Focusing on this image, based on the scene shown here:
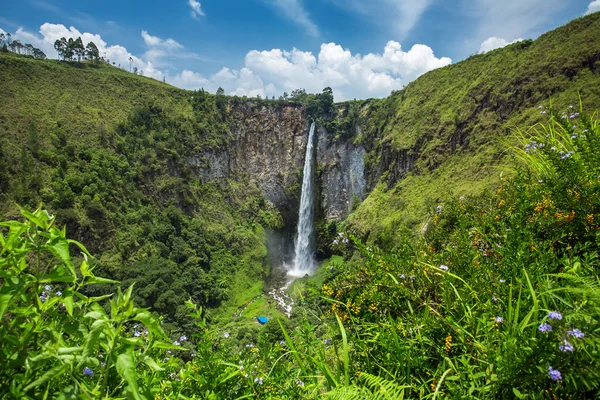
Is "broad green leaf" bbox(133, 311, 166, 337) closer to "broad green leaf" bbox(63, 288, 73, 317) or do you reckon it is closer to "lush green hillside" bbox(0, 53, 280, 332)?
"broad green leaf" bbox(63, 288, 73, 317)

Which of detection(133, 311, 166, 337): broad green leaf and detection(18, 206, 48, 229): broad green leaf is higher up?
detection(18, 206, 48, 229): broad green leaf

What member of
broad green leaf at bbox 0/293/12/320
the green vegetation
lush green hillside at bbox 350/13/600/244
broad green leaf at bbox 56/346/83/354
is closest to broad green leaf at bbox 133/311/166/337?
the green vegetation

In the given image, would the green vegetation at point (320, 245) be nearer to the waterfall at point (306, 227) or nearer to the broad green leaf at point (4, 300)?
the broad green leaf at point (4, 300)

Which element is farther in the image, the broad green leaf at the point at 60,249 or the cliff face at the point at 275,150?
the cliff face at the point at 275,150

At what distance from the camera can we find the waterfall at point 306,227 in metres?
34.1

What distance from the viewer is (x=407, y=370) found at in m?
1.54

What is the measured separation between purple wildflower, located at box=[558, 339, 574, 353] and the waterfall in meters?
32.2

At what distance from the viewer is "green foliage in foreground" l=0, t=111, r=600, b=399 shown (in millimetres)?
927

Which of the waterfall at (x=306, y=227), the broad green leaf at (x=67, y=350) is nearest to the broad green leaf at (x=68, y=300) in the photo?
the broad green leaf at (x=67, y=350)

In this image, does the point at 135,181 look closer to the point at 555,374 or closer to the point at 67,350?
the point at 67,350

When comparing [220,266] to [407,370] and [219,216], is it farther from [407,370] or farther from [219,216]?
[407,370]

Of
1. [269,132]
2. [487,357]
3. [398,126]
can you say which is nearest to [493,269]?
[487,357]

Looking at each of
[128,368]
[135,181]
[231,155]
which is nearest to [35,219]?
[128,368]

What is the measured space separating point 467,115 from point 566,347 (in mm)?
24554
